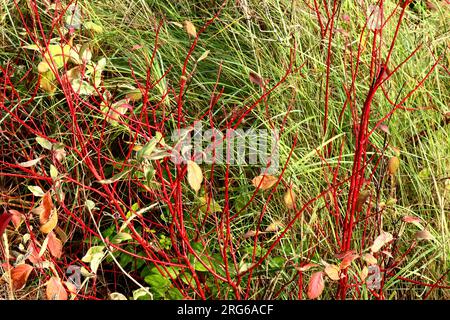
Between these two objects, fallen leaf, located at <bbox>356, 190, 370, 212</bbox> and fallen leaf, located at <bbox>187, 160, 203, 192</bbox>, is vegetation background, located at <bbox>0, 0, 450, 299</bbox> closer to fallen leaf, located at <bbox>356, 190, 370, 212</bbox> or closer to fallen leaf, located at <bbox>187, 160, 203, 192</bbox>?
fallen leaf, located at <bbox>356, 190, 370, 212</bbox>

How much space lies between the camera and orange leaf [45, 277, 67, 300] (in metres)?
1.67

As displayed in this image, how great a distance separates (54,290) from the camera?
1.67 meters

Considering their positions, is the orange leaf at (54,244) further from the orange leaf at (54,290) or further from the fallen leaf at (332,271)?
the fallen leaf at (332,271)

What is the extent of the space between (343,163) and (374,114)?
0.86 ft

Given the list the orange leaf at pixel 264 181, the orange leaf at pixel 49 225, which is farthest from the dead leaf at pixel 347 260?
the orange leaf at pixel 49 225

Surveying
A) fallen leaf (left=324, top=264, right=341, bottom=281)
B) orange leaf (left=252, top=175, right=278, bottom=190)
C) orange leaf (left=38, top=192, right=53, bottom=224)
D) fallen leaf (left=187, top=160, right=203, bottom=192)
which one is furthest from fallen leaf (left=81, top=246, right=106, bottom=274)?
fallen leaf (left=324, top=264, right=341, bottom=281)

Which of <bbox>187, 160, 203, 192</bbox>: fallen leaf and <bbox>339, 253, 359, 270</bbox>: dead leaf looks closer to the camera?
<bbox>187, 160, 203, 192</bbox>: fallen leaf

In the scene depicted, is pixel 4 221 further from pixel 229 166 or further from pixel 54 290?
pixel 229 166

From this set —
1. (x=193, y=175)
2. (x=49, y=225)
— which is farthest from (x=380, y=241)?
(x=49, y=225)

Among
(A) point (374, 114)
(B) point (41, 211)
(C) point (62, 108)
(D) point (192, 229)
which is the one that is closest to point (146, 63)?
(C) point (62, 108)

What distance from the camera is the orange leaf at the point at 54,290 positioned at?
5.49 ft

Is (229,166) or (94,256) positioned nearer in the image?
(94,256)

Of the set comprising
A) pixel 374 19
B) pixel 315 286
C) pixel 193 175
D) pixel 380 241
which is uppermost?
pixel 374 19

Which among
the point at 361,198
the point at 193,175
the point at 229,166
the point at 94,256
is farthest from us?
the point at 229,166
